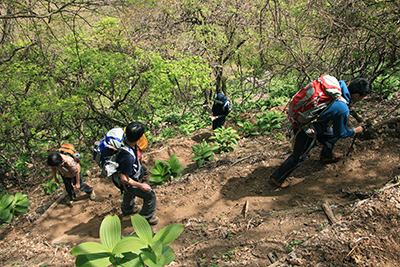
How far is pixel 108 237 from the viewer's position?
2066 millimetres

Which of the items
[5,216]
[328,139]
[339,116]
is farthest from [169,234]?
[5,216]

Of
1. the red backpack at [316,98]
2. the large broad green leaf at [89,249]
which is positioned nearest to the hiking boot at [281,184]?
the red backpack at [316,98]

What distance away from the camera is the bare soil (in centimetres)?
222

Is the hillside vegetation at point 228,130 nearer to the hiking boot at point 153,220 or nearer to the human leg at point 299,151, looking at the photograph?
the hiking boot at point 153,220

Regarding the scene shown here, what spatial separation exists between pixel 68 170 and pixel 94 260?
12.2ft

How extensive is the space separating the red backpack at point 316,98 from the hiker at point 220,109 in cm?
414

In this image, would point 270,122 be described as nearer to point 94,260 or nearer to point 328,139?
point 328,139

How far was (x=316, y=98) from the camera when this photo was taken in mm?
3223

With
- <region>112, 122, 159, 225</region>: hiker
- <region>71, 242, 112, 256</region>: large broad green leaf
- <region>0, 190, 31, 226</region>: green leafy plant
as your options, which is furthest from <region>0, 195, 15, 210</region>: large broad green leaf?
<region>71, 242, 112, 256</region>: large broad green leaf

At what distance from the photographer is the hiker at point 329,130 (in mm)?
3178

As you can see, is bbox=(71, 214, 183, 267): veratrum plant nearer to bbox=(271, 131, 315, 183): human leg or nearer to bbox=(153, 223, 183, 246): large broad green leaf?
bbox=(153, 223, 183, 246): large broad green leaf

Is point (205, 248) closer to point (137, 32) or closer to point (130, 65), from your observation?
point (130, 65)

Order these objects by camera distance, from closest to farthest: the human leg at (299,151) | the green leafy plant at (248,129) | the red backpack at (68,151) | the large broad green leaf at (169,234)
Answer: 1. the large broad green leaf at (169,234)
2. the human leg at (299,151)
3. the red backpack at (68,151)
4. the green leafy plant at (248,129)

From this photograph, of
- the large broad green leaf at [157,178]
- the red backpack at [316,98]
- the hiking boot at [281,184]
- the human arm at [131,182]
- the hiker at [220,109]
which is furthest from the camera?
the hiker at [220,109]
